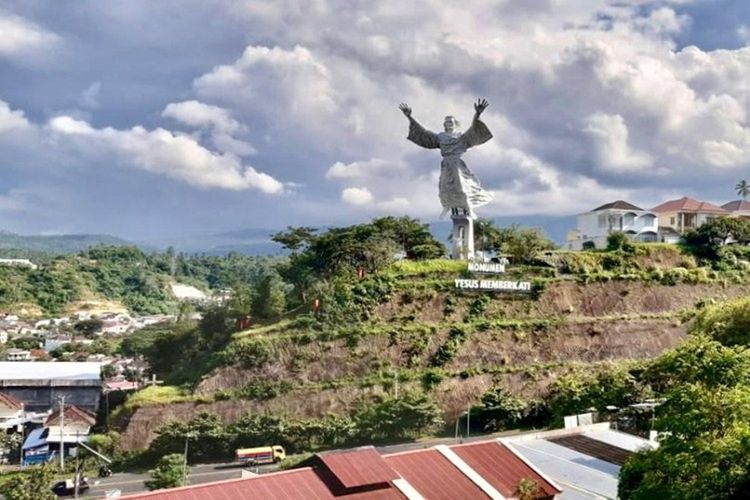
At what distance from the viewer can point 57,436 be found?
32906 mm

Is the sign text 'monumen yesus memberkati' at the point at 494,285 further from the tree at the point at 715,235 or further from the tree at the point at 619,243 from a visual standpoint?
the tree at the point at 715,235

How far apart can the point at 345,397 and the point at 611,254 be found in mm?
17338

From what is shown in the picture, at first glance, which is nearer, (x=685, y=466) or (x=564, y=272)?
(x=685, y=466)

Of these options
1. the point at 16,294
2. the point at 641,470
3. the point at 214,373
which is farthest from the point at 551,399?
the point at 16,294

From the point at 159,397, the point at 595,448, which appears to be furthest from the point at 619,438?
the point at 159,397

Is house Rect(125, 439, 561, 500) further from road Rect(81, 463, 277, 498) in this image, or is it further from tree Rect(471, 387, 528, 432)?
tree Rect(471, 387, 528, 432)

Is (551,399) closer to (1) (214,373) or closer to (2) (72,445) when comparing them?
(1) (214,373)

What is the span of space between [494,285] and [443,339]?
4.22m

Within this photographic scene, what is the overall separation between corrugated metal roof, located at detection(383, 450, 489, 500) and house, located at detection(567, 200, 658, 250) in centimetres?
3376

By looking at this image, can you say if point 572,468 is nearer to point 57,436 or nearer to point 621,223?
point 57,436

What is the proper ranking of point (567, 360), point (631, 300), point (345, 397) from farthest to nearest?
1. point (631, 300)
2. point (567, 360)
3. point (345, 397)

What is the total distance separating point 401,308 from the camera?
116ft

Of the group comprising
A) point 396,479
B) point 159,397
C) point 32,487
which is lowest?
point 32,487

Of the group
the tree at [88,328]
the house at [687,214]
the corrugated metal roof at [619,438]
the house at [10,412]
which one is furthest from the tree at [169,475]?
the tree at [88,328]
